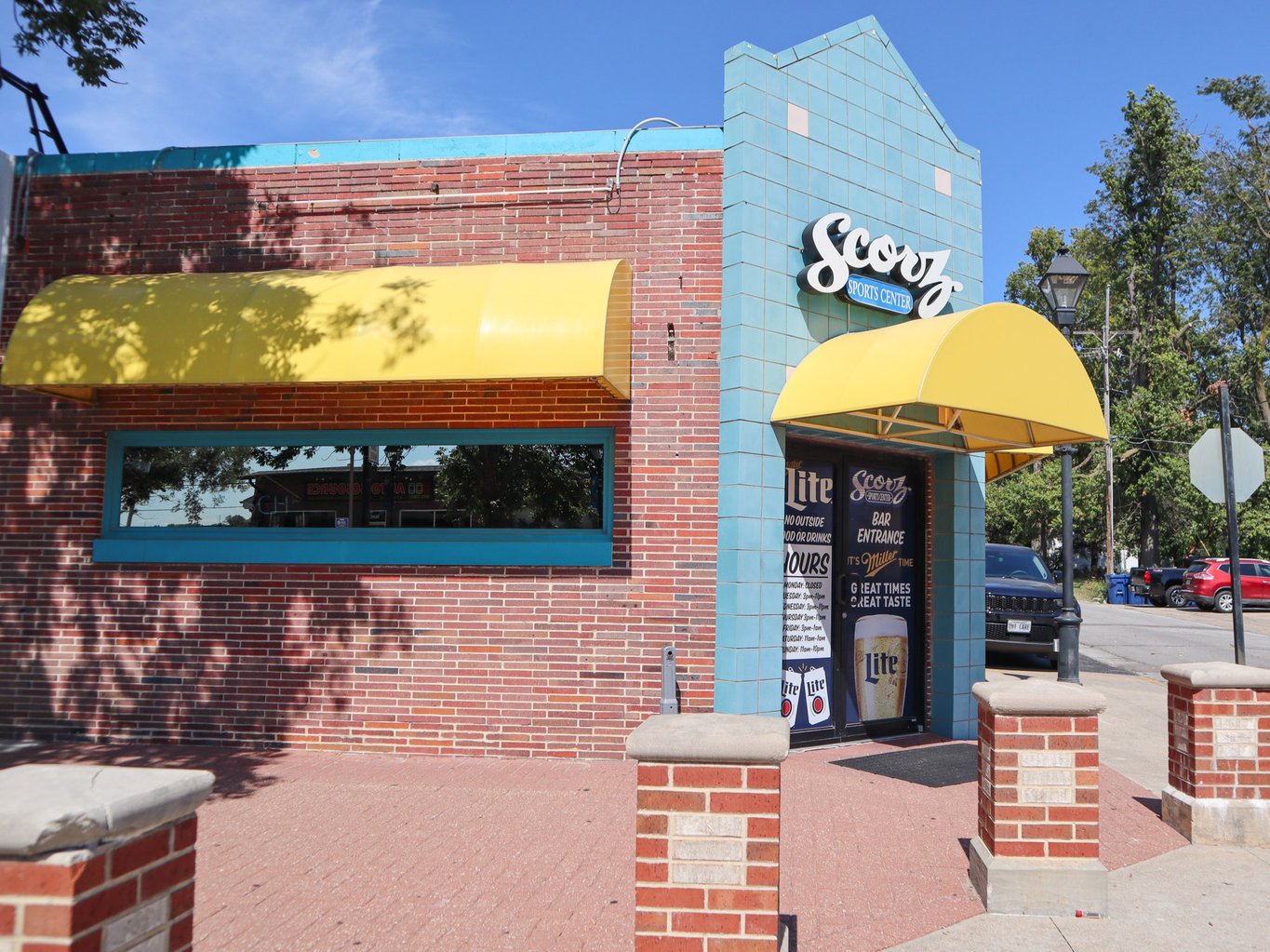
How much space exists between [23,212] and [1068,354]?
371 inches

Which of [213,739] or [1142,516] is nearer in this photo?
[213,739]

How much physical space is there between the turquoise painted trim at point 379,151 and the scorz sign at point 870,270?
121 cm

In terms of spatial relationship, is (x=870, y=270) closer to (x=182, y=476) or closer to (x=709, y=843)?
(x=182, y=476)

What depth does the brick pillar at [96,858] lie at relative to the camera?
2201mm

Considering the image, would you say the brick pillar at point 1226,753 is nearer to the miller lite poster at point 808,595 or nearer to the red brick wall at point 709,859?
the miller lite poster at point 808,595

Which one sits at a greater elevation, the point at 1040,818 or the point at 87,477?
the point at 87,477

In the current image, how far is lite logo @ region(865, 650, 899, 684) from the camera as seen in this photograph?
9.69 m

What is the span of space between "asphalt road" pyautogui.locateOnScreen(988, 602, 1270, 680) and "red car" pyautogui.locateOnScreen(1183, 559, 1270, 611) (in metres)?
0.41

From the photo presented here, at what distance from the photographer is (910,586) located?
33.3 ft

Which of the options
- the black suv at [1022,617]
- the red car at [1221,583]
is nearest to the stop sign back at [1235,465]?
the black suv at [1022,617]

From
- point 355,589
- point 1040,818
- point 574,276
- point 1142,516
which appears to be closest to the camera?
point 1040,818

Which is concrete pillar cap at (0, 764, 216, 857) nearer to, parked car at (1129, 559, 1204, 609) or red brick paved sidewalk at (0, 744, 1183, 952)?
red brick paved sidewalk at (0, 744, 1183, 952)

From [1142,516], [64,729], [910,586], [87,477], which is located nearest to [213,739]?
[64,729]

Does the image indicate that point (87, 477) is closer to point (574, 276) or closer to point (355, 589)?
point (355, 589)
